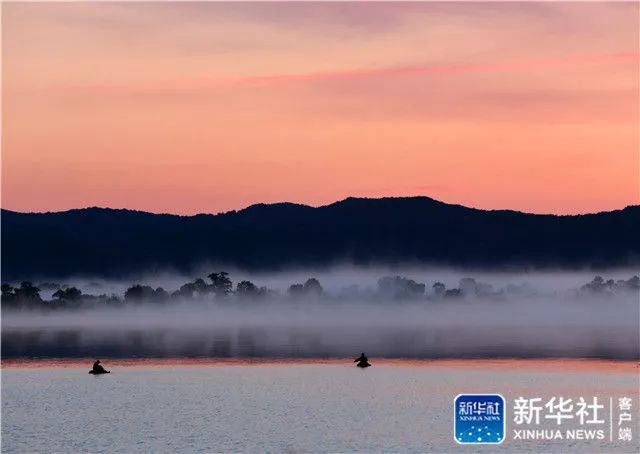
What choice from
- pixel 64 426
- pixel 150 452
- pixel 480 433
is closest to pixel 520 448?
pixel 480 433

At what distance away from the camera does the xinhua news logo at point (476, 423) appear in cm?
7538

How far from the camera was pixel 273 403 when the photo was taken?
96.4m

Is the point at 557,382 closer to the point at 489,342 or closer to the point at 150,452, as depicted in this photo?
the point at 150,452

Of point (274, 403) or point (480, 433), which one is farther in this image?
point (274, 403)

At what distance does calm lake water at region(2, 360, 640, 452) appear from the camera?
7706cm

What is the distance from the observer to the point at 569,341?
18300cm

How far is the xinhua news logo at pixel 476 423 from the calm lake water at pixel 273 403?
2.83ft

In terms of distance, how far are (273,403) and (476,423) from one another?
78.9 ft

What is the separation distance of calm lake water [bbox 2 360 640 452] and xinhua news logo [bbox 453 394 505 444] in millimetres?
862

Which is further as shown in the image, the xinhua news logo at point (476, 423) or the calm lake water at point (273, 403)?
the calm lake water at point (273, 403)

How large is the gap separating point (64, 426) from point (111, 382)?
27225 mm

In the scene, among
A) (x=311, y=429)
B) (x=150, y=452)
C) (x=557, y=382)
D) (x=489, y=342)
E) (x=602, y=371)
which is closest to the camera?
(x=150, y=452)

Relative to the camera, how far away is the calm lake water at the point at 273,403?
253 feet

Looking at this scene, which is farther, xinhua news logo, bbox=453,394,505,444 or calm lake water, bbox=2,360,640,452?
calm lake water, bbox=2,360,640,452
